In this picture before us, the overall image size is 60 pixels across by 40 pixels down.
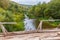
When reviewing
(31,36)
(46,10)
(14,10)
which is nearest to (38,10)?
(46,10)

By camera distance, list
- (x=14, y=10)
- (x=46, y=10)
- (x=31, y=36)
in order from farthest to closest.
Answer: (x=46, y=10) → (x=14, y=10) → (x=31, y=36)

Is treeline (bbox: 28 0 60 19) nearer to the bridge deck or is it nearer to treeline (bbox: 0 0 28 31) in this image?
treeline (bbox: 0 0 28 31)

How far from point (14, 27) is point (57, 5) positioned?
4749 millimetres

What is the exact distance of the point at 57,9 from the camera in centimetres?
1053

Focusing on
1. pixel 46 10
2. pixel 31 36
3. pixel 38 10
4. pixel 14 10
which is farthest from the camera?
pixel 46 10

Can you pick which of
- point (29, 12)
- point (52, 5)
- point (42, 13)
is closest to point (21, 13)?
point (29, 12)

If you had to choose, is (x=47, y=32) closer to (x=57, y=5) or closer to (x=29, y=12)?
(x=29, y=12)

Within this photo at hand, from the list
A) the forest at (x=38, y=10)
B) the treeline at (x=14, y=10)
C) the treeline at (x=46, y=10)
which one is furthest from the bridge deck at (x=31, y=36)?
the treeline at (x=46, y=10)

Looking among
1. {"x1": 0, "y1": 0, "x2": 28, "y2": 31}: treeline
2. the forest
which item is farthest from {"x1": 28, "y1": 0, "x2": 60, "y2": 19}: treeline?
{"x1": 0, "y1": 0, "x2": 28, "y2": 31}: treeline

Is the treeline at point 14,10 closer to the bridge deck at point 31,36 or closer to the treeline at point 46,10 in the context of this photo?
the treeline at point 46,10

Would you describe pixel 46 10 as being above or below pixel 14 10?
below

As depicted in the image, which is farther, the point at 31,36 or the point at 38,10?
the point at 38,10

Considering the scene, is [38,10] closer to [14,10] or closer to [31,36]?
[14,10]

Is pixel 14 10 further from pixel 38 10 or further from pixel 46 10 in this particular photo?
pixel 46 10
